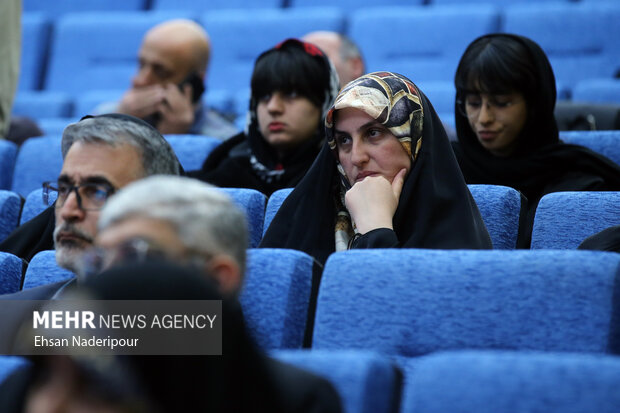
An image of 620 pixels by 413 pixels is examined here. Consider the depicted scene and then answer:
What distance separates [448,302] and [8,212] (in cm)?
124

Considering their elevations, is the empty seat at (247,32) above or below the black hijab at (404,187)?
above

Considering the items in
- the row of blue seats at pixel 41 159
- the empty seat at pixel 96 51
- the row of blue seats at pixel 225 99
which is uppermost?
the empty seat at pixel 96 51

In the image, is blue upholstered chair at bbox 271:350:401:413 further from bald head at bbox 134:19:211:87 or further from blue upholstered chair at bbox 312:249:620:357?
bald head at bbox 134:19:211:87

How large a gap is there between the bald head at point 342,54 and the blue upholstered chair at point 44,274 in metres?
1.53

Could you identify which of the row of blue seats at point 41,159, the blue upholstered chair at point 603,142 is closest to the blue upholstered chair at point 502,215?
the blue upholstered chair at point 603,142

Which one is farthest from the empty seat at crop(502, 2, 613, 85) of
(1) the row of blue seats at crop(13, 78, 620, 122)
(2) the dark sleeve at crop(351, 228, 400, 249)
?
(2) the dark sleeve at crop(351, 228, 400, 249)

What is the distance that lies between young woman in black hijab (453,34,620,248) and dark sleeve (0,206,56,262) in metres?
1.00

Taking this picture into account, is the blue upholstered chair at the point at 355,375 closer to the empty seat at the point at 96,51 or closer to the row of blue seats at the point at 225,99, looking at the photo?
the row of blue seats at the point at 225,99

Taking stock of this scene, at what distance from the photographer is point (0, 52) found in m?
2.90

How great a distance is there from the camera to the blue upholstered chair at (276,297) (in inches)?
49.1

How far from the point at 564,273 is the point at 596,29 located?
8.40ft

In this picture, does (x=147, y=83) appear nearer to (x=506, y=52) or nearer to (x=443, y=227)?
(x=506, y=52)

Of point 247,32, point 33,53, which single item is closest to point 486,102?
point 247,32

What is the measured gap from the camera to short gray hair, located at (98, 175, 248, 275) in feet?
3.15
